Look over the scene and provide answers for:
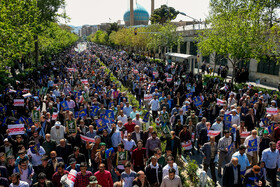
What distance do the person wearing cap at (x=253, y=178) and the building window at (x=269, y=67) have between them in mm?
23517

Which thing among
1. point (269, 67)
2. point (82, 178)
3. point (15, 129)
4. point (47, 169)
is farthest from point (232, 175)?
point (269, 67)

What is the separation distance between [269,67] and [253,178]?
2536cm

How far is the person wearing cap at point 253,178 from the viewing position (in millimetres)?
6145

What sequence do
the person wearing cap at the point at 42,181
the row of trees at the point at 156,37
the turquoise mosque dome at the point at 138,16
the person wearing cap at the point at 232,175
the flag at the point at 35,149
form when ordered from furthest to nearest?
1. the turquoise mosque dome at the point at 138,16
2. the row of trees at the point at 156,37
3. the flag at the point at 35,149
4. the person wearing cap at the point at 232,175
5. the person wearing cap at the point at 42,181

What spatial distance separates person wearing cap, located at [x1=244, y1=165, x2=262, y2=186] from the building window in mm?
23517

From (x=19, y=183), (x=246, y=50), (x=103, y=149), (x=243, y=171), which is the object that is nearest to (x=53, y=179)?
(x=19, y=183)

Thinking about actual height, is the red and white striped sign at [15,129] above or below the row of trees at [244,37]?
below

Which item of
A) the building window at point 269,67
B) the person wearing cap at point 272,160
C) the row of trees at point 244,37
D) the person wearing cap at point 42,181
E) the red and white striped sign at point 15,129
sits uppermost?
the row of trees at point 244,37

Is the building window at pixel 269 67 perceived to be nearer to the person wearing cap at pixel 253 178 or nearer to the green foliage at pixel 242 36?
the green foliage at pixel 242 36

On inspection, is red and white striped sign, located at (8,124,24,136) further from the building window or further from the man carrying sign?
the building window

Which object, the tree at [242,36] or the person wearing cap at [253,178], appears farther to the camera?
the tree at [242,36]

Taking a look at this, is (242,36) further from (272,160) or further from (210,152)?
(210,152)

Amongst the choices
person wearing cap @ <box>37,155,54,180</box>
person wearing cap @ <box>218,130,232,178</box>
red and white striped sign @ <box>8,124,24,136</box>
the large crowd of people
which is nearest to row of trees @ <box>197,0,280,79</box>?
the large crowd of people

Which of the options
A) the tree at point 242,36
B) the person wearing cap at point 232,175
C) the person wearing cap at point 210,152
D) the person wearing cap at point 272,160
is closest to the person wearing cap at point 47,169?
the person wearing cap at point 210,152
